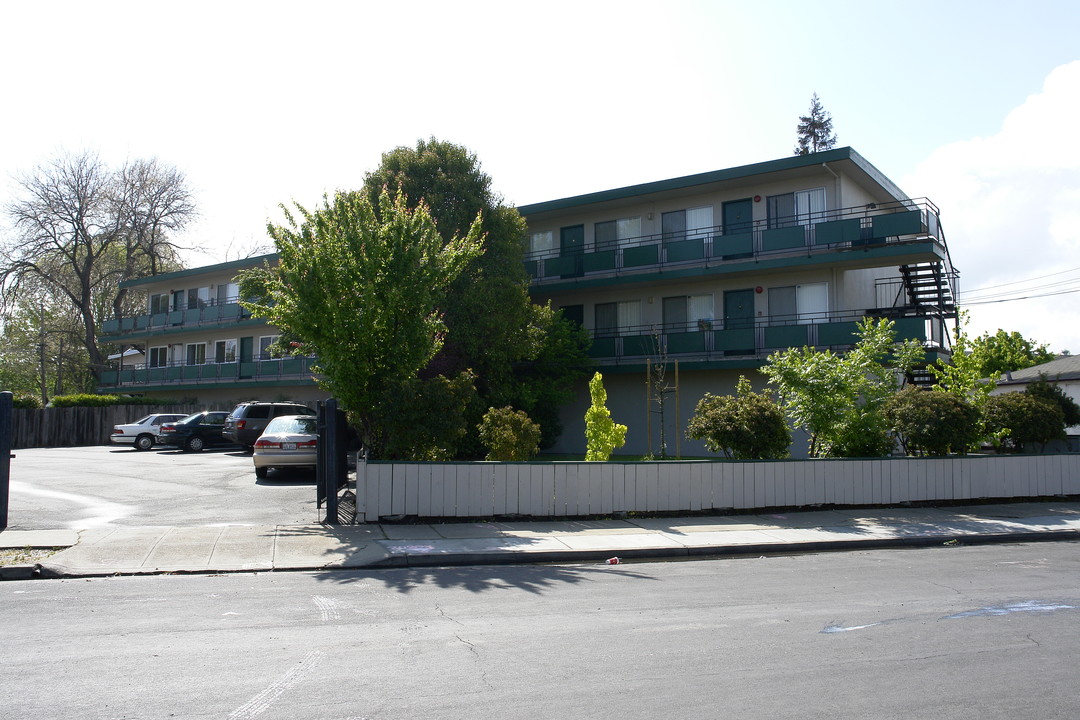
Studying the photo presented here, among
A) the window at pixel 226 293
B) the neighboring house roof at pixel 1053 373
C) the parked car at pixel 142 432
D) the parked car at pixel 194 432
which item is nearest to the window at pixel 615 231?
the neighboring house roof at pixel 1053 373

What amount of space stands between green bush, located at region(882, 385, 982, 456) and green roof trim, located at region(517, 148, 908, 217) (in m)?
8.44

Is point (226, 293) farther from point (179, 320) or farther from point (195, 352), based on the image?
point (195, 352)

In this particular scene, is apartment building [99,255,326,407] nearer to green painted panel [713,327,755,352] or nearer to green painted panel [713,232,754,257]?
green painted panel [713,327,755,352]

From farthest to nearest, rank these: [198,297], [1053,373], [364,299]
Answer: [198,297], [1053,373], [364,299]

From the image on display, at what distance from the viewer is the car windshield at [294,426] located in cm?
1891

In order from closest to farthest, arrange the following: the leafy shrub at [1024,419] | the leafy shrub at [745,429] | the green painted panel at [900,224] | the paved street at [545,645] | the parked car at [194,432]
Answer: the paved street at [545,645] < the leafy shrub at [745,429] < the leafy shrub at [1024,419] < the green painted panel at [900,224] < the parked car at [194,432]

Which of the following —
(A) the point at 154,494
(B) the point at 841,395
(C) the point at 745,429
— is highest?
(B) the point at 841,395

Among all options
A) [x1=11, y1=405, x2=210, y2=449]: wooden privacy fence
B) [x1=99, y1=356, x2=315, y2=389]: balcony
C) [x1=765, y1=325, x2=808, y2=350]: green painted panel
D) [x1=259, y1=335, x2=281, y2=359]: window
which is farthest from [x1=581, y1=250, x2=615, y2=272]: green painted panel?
[x1=11, y1=405, x2=210, y2=449]: wooden privacy fence

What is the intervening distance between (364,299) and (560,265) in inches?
586

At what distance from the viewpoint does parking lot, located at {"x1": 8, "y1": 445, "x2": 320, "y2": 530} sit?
44.8 feet

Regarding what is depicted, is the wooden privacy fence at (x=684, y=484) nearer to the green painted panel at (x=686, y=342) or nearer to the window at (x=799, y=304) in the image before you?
the window at (x=799, y=304)

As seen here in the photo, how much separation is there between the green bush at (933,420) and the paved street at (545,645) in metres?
6.33

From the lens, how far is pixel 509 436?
48.5 ft

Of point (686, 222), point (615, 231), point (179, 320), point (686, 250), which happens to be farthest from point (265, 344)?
point (686, 250)
